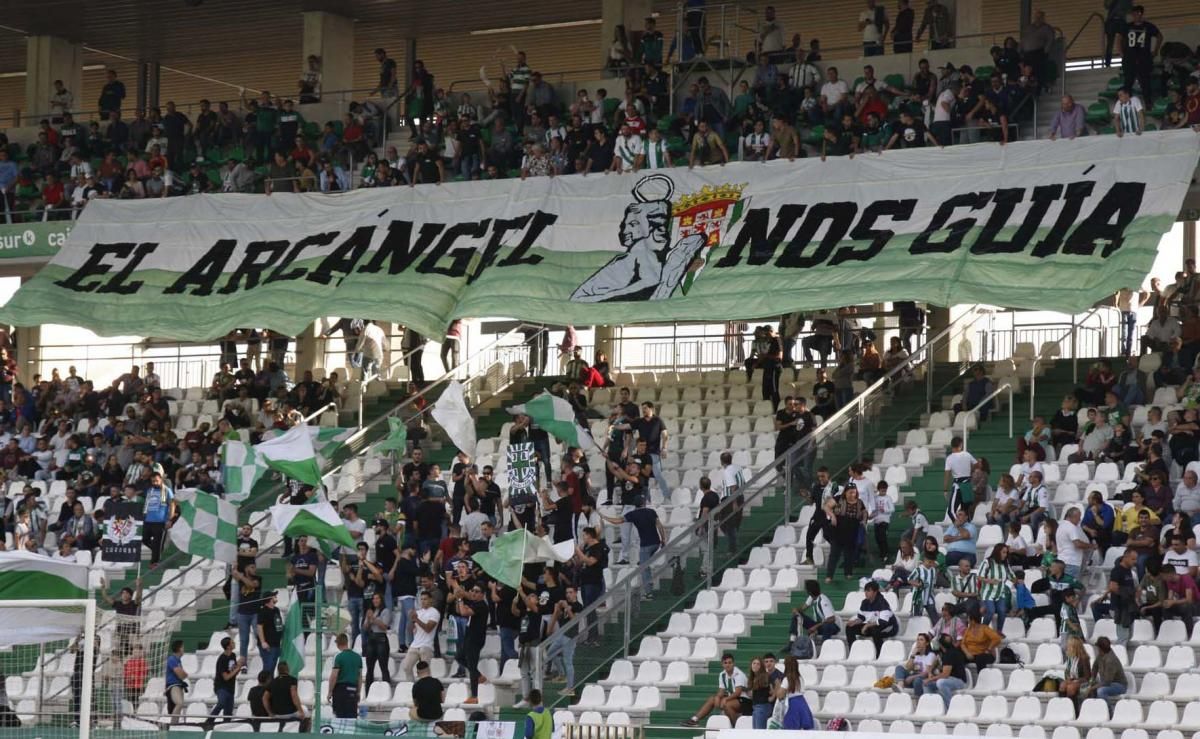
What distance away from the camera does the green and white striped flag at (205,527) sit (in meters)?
24.9

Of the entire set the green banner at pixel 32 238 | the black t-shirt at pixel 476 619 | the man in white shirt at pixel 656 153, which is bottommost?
the black t-shirt at pixel 476 619

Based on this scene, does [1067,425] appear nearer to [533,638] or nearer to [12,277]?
[533,638]

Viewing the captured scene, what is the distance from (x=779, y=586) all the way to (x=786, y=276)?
Result: 4.43 metres

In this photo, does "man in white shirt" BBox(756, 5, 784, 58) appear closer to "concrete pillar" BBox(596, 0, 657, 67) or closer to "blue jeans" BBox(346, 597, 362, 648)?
"concrete pillar" BBox(596, 0, 657, 67)

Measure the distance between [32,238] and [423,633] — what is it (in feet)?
44.7

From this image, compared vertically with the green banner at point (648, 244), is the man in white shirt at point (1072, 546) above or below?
below

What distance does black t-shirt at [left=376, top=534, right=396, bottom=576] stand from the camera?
2445 cm

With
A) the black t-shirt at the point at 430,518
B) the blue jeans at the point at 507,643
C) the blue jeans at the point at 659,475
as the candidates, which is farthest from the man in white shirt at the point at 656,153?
the blue jeans at the point at 507,643

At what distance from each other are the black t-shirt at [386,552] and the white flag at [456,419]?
142cm

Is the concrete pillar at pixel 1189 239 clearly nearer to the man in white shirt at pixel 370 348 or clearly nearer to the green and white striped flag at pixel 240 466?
the man in white shirt at pixel 370 348

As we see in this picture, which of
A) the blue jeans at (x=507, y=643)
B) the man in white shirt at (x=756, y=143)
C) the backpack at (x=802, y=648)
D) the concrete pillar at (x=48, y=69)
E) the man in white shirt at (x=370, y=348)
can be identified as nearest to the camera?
the backpack at (x=802, y=648)

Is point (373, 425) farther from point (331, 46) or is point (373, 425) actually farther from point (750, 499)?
point (331, 46)

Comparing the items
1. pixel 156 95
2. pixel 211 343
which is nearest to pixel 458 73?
pixel 156 95

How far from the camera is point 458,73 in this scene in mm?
40906
